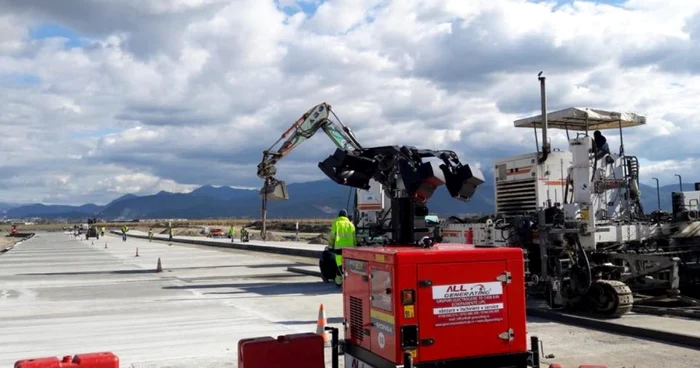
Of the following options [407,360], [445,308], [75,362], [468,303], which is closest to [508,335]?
[468,303]

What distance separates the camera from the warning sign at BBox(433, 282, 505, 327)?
18.7 ft

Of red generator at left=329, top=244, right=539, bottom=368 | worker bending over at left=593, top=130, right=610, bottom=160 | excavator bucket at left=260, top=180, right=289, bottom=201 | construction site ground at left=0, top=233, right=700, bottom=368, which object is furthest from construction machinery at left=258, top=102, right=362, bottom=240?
red generator at left=329, top=244, right=539, bottom=368

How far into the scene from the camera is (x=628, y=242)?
1323cm

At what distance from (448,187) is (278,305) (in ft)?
28.9

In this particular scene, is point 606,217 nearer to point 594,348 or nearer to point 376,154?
point 594,348

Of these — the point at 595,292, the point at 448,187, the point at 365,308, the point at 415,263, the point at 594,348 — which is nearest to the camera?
the point at 415,263

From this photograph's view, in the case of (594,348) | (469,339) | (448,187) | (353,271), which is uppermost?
(448,187)

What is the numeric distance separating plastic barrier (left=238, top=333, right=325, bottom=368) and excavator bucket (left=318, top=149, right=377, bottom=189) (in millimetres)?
1788

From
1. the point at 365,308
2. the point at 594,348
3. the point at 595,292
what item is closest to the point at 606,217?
the point at 595,292

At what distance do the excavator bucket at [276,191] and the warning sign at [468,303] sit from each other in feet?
78.8

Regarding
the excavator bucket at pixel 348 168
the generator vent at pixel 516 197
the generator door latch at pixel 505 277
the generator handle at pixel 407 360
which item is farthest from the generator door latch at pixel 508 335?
the generator vent at pixel 516 197

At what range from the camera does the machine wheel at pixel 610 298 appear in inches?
451

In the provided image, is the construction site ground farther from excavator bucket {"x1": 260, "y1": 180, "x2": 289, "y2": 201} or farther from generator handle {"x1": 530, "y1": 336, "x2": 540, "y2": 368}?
excavator bucket {"x1": 260, "y1": 180, "x2": 289, "y2": 201}

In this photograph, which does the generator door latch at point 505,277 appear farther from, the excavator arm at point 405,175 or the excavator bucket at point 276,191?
the excavator bucket at point 276,191
